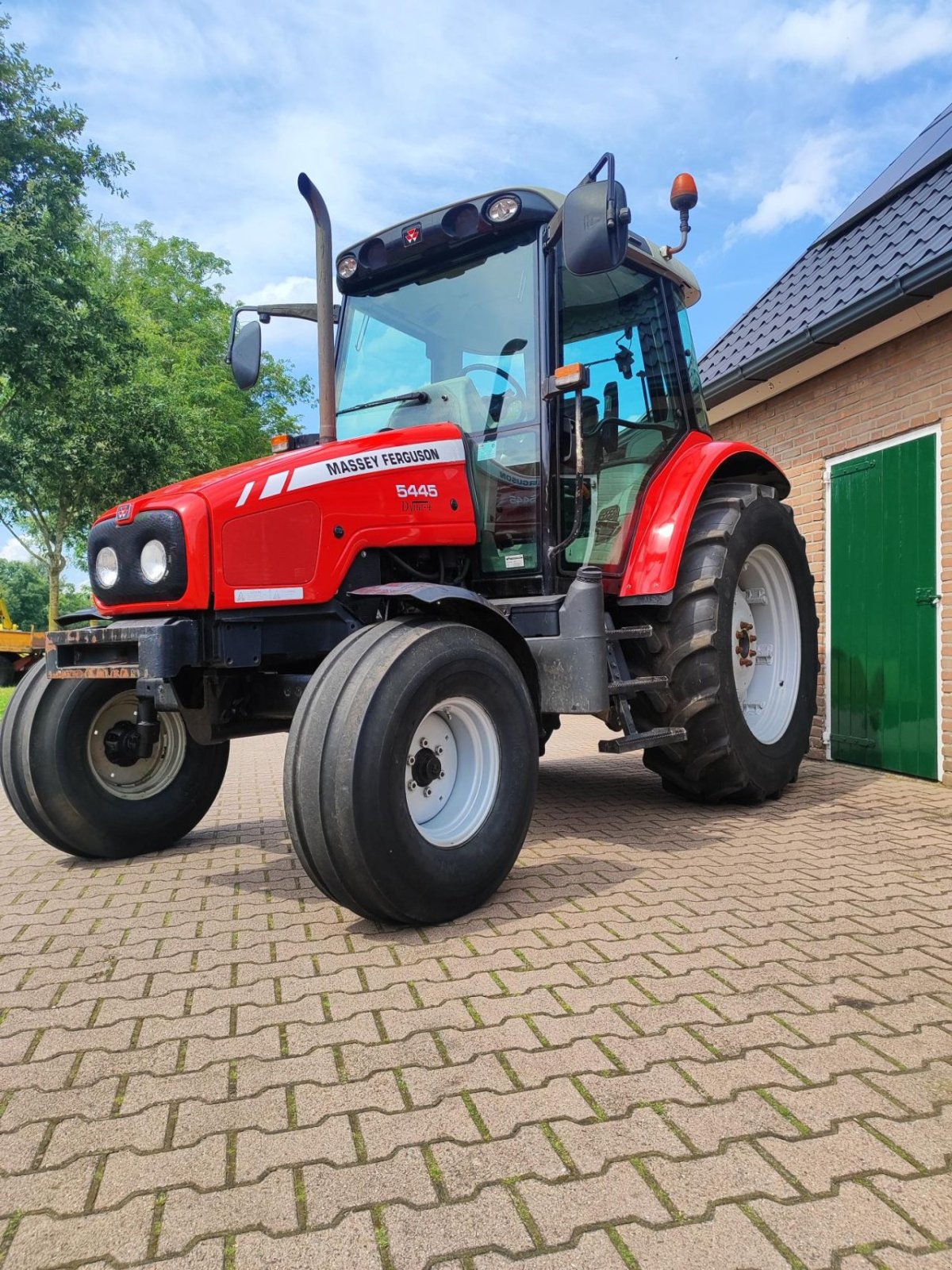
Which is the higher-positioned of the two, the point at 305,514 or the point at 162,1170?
the point at 305,514

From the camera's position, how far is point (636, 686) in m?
4.02

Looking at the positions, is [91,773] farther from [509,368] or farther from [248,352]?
[509,368]

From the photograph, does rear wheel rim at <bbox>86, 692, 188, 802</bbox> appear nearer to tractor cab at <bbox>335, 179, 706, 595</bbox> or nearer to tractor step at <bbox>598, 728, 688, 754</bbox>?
tractor cab at <bbox>335, 179, 706, 595</bbox>

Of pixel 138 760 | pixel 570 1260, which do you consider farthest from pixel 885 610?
pixel 570 1260

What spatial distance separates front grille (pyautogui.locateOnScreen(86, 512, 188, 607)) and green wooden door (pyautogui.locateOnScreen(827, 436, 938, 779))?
14.6 feet

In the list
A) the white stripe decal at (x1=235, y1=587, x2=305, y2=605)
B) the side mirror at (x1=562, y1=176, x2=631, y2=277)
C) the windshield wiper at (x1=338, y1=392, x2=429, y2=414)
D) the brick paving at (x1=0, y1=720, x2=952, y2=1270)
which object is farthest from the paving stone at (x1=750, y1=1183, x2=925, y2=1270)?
the windshield wiper at (x1=338, y1=392, x2=429, y2=414)

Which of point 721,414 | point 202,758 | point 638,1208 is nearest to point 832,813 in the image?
point 202,758

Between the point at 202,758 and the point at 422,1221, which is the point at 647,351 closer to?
the point at 202,758

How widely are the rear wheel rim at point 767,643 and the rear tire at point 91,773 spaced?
294 centimetres

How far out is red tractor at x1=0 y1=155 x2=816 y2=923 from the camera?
307cm

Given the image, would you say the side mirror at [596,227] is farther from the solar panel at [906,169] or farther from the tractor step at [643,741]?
the solar panel at [906,169]

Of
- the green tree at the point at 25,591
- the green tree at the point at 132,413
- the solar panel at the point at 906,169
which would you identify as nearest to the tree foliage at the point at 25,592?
the green tree at the point at 25,591

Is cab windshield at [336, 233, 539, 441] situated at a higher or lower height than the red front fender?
higher

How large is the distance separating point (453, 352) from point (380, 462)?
834mm
